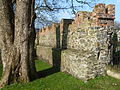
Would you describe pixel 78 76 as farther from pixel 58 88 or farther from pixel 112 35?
pixel 112 35

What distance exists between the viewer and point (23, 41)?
8.73 metres

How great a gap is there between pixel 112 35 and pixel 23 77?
3.74 meters

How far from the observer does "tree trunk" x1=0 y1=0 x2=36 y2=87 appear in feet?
28.5

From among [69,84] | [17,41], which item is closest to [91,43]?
[69,84]

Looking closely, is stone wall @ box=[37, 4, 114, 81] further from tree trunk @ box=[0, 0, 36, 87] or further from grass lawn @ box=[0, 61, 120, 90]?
tree trunk @ box=[0, 0, 36, 87]

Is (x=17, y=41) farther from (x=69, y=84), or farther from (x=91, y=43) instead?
(x=91, y=43)

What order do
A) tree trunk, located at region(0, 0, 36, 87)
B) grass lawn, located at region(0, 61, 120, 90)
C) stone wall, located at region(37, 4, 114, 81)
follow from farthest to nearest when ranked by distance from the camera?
tree trunk, located at region(0, 0, 36, 87)
stone wall, located at region(37, 4, 114, 81)
grass lawn, located at region(0, 61, 120, 90)

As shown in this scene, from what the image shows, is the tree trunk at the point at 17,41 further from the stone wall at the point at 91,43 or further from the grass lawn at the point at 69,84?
the stone wall at the point at 91,43

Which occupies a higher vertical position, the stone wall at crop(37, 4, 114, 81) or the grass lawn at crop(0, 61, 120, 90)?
the stone wall at crop(37, 4, 114, 81)

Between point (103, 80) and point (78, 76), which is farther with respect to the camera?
point (78, 76)

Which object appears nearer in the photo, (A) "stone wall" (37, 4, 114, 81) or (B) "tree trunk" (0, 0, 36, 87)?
(A) "stone wall" (37, 4, 114, 81)

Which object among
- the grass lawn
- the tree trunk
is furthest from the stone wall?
the tree trunk

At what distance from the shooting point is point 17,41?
28.7 feet

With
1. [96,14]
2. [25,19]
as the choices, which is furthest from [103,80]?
[25,19]
